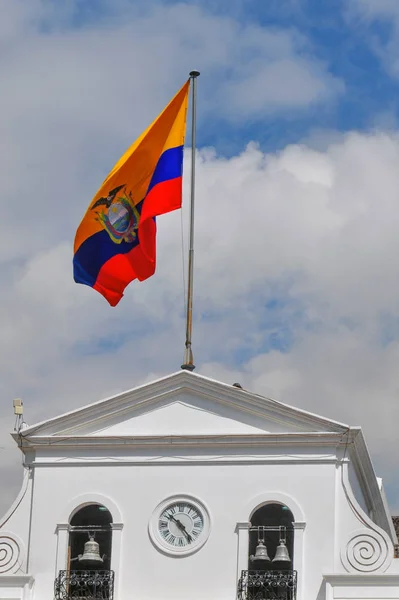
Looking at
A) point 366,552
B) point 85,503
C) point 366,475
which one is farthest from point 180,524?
point 366,475

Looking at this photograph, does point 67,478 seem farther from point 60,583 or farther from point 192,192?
point 192,192

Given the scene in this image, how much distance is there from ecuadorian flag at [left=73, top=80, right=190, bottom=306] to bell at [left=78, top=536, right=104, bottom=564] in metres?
5.25

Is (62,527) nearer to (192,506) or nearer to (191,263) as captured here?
(192,506)

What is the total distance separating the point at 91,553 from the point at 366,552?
17.8 feet

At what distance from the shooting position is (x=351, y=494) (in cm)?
2884

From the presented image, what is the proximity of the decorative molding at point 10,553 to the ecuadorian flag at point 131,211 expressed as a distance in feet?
17.7

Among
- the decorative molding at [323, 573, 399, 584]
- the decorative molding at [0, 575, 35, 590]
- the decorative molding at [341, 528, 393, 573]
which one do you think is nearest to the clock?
the decorative molding at [0, 575, 35, 590]

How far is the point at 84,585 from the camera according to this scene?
2895cm

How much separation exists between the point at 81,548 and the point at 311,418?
5400 millimetres

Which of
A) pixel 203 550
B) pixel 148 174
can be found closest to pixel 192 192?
pixel 148 174

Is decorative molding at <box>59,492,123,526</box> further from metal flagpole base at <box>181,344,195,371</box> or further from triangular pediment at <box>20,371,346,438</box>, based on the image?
metal flagpole base at <box>181,344,195,371</box>

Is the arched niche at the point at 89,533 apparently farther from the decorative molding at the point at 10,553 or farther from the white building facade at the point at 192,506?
the decorative molding at the point at 10,553

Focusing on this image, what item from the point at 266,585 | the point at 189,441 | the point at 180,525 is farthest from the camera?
the point at 189,441

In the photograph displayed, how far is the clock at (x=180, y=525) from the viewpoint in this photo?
2900cm
